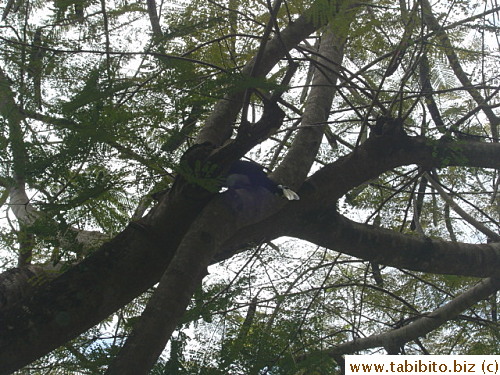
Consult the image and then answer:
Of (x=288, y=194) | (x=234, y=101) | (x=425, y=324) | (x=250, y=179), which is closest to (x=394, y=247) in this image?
(x=425, y=324)

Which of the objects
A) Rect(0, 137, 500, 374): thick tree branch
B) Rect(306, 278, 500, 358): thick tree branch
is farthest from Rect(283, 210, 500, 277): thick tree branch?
Rect(306, 278, 500, 358): thick tree branch

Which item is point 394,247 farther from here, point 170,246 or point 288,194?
point 170,246

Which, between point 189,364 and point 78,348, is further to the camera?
point 78,348

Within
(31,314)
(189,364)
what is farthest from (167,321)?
(31,314)

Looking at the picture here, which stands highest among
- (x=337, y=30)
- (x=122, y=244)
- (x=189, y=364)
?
(x=337, y=30)

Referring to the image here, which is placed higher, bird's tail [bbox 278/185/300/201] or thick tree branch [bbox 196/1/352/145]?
thick tree branch [bbox 196/1/352/145]

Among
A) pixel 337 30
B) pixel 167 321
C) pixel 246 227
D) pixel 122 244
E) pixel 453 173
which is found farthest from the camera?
pixel 453 173

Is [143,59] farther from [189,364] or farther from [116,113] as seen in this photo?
[189,364]

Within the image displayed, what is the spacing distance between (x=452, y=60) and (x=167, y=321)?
2.61 meters

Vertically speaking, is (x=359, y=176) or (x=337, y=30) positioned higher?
(x=337, y=30)

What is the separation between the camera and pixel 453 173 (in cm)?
444

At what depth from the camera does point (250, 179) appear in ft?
7.97

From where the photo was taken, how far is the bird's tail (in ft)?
7.71

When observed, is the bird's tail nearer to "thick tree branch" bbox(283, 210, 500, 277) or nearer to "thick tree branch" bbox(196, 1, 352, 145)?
"thick tree branch" bbox(283, 210, 500, 277)
